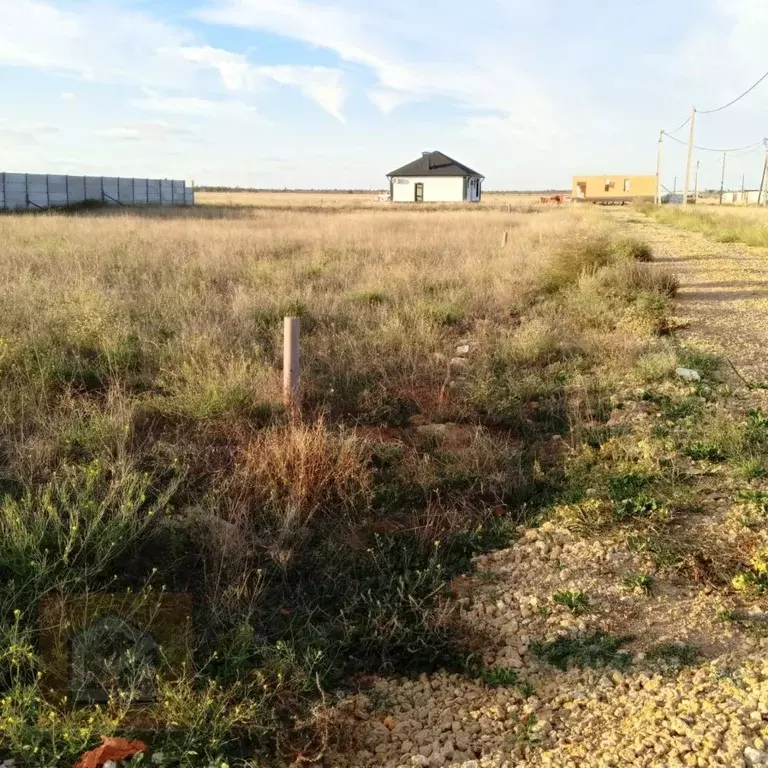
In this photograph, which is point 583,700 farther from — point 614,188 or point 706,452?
point 614,188

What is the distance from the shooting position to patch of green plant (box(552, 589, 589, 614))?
11.4ft

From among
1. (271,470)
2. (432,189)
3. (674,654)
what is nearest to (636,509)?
(674,654)

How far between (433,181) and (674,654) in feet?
183

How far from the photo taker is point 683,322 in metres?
9.37

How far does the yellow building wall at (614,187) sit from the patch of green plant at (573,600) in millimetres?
72616

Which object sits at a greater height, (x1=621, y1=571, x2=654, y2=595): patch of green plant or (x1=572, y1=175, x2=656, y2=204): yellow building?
(x1=572, y1=175, x2=656, y2=204): yellow building

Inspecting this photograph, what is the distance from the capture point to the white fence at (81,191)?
34.3 metres

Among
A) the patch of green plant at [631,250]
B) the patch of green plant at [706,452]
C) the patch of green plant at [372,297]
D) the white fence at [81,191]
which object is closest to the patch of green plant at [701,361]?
the patch of green plant at [706,452]

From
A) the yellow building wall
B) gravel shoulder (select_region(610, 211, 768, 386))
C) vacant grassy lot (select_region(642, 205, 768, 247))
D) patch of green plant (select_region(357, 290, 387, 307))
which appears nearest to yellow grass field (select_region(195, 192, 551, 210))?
the yellow building wall

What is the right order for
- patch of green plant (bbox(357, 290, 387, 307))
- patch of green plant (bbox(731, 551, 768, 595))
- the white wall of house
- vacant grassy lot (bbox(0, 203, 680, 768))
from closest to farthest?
1. vacant grassy lot (bbox(0, 203, 680, 768))
2. patch of green plant (bbox(731, 551, 768, 595))
3. patch of green plant (bbox(357, 290, 387, 307))
4. the white wall of house

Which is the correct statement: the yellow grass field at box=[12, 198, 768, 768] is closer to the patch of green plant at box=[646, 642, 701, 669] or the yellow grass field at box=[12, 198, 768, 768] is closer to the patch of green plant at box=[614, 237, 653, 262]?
the patch of green plant at box=[646, 642, 701, 669]

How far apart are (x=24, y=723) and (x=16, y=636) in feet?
1.36

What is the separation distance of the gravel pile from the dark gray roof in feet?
179

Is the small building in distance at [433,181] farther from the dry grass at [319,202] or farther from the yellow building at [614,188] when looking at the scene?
the yellow building at [614,188]
